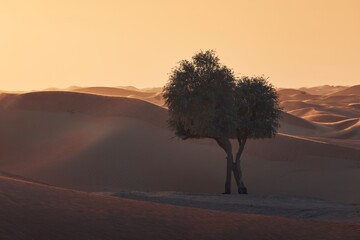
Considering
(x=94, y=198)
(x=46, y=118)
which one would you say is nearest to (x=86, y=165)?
(x=46, y=118)

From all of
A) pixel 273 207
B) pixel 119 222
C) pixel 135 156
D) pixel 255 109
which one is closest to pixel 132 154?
pixel 135 156

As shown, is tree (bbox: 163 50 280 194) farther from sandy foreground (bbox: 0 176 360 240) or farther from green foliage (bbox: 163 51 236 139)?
sandy foreground (bbox: 0 176 360 240)

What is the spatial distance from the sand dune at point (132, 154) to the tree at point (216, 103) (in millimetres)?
7863

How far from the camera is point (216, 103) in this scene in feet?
124

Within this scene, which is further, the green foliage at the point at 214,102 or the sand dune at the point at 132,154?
the sand dune at the point at 132,154

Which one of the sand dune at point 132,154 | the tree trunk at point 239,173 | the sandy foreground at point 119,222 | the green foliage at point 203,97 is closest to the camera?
the sandy foreground at point 119,222

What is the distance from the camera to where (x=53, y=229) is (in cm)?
1742

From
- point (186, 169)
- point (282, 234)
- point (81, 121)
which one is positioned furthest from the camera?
point (81, 121)

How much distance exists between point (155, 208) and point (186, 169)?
2747 cm

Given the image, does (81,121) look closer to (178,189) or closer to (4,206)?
(178,189)

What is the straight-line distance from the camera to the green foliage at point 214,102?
37.4 metres

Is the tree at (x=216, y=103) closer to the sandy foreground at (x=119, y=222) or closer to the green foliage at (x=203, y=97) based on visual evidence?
the green foliage at (x=203, y=97)

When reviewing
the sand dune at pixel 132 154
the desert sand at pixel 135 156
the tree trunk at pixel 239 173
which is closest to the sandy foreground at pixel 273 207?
the desert sand at pixel 135 156

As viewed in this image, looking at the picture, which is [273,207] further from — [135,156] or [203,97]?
[135,156]
